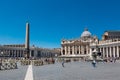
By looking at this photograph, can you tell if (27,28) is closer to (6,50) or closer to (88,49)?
(88,49)

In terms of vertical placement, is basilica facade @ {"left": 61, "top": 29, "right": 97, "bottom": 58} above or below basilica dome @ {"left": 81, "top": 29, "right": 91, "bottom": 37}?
below

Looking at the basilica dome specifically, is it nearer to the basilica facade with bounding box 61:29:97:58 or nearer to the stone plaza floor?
the basilica facade with bounding box 61:29:97:58

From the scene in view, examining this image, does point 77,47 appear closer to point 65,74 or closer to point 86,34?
point 86,34

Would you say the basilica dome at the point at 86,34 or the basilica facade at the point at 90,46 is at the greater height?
the basilica dome at the point at 86,34

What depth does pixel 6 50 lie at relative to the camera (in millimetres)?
160875

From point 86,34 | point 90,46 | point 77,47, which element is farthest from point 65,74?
point 86,34

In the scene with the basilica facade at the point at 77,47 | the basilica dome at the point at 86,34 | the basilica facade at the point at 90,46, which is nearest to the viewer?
the basilica facade at the point at 90,46

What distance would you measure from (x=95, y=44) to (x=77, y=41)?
49.3 ft

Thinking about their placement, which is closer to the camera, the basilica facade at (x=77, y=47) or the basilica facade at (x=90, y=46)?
the basilica facade at (x=90, y=46)

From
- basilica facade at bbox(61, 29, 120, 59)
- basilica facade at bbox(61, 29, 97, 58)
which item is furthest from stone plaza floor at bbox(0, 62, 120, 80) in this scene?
basilica facade at bbox(61, 29, 97, 58)

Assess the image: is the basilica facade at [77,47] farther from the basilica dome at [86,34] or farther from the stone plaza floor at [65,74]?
the stone plaza floor at [65,74]

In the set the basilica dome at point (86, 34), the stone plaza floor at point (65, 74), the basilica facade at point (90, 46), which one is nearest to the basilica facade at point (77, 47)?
the basilica facade at point (90, 46)

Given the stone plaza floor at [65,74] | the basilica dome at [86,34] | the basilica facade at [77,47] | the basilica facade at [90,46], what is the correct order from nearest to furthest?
1. the stone plaza floor at [65,74]
2. the basilica facade at [90,46]
3. the basilica facade at [77,47]
4. the basilica dome at [86,34]

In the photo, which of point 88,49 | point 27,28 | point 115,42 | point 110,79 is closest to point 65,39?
point 88,49
